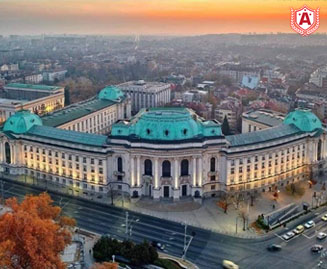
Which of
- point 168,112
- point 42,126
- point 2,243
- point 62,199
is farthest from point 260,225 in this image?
point 42,126

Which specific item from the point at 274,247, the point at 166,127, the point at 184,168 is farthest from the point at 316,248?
the point at 166,127

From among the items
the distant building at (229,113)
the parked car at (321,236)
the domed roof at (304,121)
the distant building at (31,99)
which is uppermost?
the domed roof at (304,121)

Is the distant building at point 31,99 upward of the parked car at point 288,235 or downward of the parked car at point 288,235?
upward

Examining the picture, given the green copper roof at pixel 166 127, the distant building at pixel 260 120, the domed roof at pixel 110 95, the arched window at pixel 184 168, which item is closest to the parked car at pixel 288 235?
the arched window at pixel 184 168

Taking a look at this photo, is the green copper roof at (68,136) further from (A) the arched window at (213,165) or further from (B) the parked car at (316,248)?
(B) the parked car at (316,248)

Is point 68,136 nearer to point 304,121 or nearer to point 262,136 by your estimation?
point 262,136

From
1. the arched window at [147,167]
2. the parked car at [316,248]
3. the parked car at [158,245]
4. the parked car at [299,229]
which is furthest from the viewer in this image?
the arched window at [147,167]

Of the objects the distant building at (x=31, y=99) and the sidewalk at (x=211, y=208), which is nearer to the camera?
the sidewalk at (x=211, y=208)

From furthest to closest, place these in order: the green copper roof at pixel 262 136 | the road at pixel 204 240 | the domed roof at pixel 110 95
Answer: the domed roof at pixel 110 95 → the green copper roof at pixel 262 136 → the road at pixel 204 240
